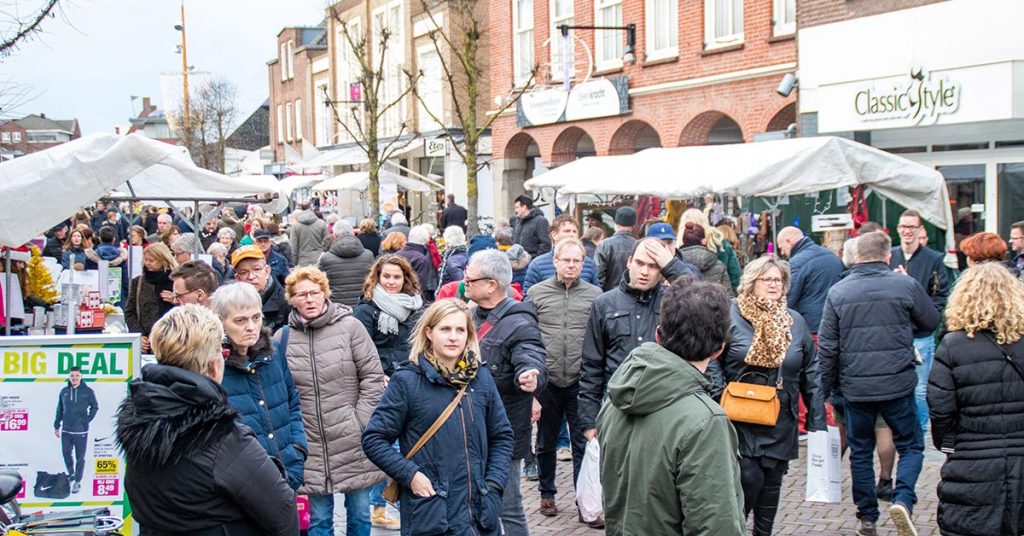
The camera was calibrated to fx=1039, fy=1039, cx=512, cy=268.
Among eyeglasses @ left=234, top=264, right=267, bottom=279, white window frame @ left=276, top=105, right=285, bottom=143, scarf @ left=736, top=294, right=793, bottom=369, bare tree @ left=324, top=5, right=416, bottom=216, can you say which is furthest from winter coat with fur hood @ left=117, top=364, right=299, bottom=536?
white window frame @ left=276, top=105, right=285, bottom=143

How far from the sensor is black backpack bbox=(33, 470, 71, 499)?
540 centimetres

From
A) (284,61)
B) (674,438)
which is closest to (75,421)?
(674,438)

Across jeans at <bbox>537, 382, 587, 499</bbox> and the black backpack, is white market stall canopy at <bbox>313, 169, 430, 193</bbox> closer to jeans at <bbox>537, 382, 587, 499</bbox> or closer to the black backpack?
jeans at <bbox>537, 382, 587, 499</bbox>

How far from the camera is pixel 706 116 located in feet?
64.6

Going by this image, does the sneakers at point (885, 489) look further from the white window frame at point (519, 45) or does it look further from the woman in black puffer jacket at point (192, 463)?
the white window frame at point (519, 45)

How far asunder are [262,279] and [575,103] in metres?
16.6

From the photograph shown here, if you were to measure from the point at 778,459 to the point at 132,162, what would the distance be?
4291mm

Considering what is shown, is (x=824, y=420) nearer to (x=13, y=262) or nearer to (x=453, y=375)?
(x=453, y=375)

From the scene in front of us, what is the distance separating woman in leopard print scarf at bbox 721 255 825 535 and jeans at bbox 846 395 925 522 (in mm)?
614

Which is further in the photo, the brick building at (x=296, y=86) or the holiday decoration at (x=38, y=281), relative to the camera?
the brick building at (x=296, y=86)

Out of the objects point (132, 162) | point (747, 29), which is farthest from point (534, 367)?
point (747, 29)

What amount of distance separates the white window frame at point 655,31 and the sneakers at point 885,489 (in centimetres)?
1396

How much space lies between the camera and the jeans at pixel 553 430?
6.95 m

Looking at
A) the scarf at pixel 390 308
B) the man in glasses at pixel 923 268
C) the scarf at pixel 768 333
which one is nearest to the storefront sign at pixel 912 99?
the man in glasses at pixel 923 268
